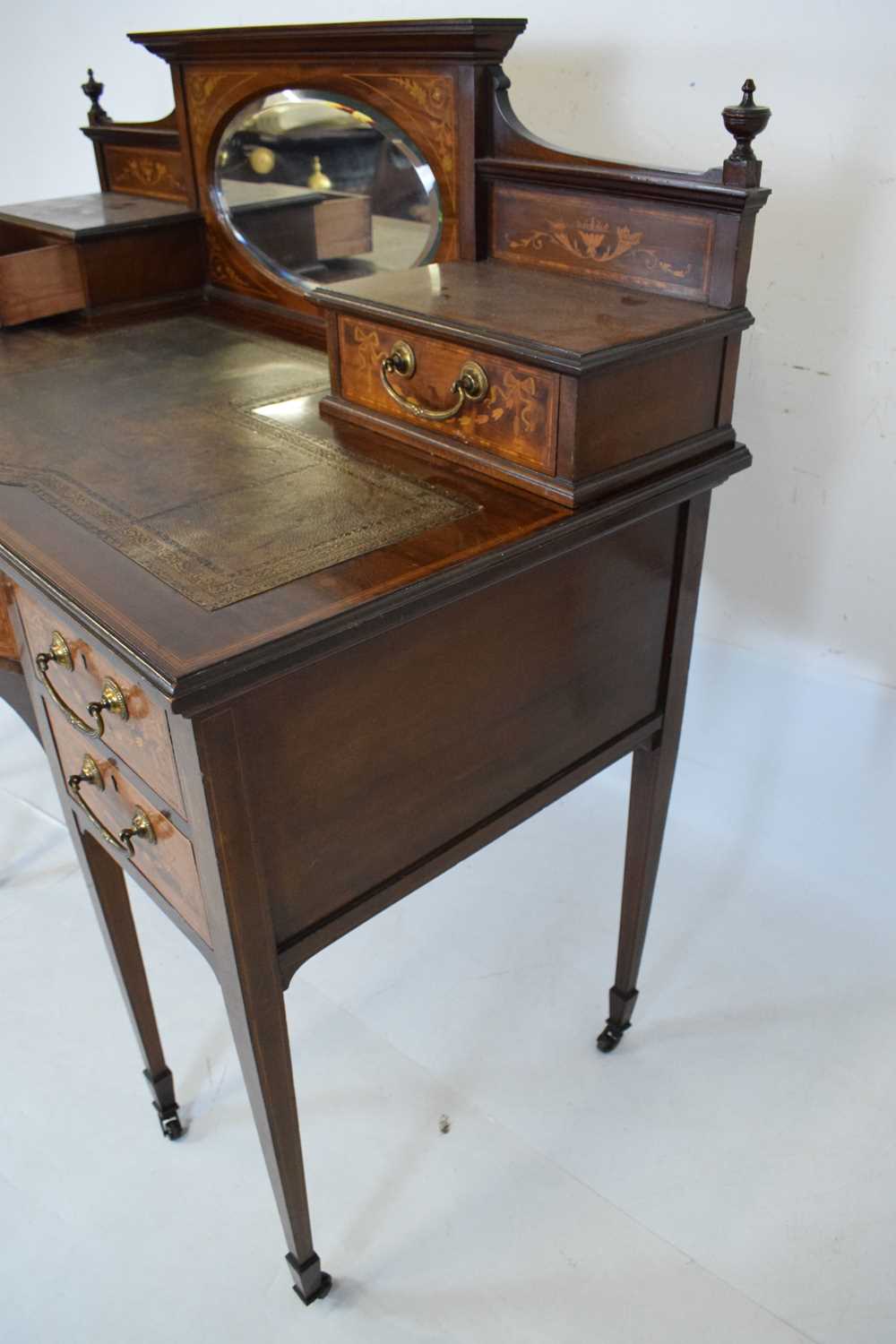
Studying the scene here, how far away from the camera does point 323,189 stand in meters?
1.55

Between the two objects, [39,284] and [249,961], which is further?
[39,284]

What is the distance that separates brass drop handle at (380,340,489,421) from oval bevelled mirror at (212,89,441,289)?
13.7 inches

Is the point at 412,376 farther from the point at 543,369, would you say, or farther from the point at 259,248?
the point at 259,248

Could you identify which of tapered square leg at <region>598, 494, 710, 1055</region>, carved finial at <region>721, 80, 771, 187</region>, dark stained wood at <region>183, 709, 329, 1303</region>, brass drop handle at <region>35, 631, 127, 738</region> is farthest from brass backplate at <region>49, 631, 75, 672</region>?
carved finial at <region>721, 80, 771, 187</region>

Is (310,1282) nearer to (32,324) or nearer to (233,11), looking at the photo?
(32,324)

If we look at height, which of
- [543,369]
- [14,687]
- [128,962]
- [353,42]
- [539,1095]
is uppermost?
[353,42]

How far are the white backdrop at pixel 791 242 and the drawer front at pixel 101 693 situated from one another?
3.59ft

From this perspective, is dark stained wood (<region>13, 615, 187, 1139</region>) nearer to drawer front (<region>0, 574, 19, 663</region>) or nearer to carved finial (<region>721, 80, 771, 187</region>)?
drawer front (<region>0, 574, 19, 663</region>)

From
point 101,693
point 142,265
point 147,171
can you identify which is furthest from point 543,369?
point 147,171

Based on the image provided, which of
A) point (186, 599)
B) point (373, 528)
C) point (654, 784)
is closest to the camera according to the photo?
point (186, 599)

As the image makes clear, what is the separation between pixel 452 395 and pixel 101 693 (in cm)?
47

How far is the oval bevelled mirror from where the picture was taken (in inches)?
56.8

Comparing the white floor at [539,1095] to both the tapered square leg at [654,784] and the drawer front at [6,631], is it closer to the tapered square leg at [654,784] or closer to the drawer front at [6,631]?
the tapered square leg at [654,784]

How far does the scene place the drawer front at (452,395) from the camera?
1.05 metres
